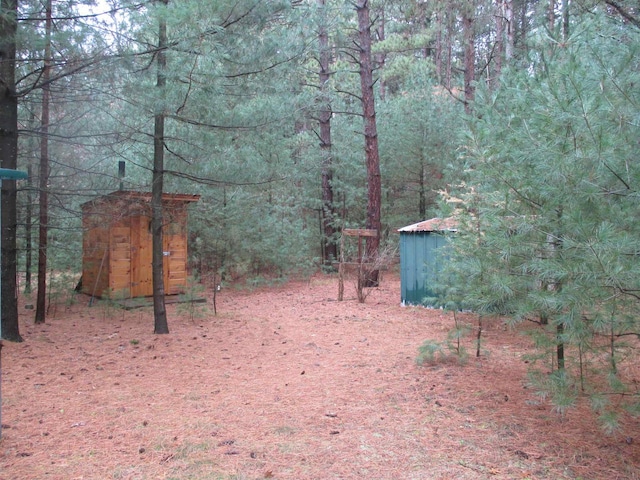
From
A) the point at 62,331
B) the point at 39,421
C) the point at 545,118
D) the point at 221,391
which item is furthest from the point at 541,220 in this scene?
the point at 62,331

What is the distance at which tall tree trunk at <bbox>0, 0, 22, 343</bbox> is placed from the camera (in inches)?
245

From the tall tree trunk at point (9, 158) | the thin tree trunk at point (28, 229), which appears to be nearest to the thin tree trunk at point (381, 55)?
the thin tree trunk at point (28, 229)

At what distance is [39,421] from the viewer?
4.12 m

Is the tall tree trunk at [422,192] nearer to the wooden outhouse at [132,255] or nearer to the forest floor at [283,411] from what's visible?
the wooden outhouse at [132,255]

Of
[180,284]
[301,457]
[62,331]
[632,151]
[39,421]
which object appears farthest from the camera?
[180,284]

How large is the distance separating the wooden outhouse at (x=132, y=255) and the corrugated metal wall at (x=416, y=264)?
4459 mm

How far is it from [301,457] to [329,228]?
13.2 metres

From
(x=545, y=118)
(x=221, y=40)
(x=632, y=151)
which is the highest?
(x=221, y=40)

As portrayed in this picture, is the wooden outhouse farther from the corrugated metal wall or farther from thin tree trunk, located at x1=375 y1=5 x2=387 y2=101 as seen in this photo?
thin tree trunk, located at x1=375 y1=5 x2=387 y2=101

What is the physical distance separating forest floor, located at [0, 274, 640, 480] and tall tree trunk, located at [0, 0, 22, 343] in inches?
19.5

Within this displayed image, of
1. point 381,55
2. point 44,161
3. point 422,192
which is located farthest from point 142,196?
point 381,55

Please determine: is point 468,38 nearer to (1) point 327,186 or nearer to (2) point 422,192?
(2) point 422,192

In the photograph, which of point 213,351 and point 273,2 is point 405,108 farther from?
point 213,351

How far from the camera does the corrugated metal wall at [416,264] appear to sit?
9.30 meters
